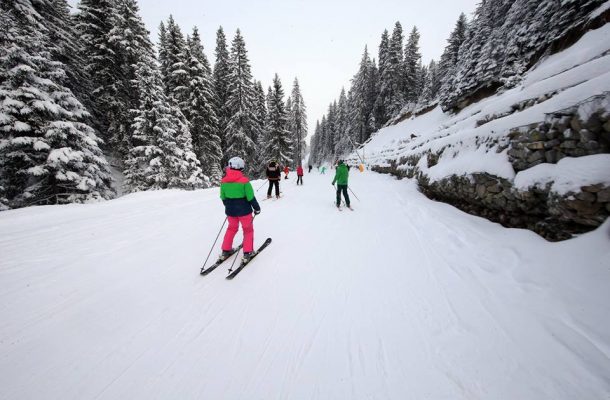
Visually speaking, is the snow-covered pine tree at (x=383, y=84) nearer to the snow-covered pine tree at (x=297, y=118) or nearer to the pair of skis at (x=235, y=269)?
the snow-covered pine tree at (x=297, y=118)

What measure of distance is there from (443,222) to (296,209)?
16.2 ft

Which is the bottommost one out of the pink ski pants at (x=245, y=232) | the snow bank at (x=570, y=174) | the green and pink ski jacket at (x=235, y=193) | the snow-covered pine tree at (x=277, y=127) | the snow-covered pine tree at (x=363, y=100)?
the pink ski pants at (x=245, y=232)

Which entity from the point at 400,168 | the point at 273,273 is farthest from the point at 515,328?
the point at 400,168

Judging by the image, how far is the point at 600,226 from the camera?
11.2ft

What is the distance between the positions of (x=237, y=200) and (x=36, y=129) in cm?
1315

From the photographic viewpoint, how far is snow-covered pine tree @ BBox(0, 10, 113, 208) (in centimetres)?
949

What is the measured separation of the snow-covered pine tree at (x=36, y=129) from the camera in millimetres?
9492

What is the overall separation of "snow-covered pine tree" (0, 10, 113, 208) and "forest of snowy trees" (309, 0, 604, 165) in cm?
2436

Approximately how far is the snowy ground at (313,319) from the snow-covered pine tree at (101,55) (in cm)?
1749

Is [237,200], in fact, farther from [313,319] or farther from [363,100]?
[363,100]

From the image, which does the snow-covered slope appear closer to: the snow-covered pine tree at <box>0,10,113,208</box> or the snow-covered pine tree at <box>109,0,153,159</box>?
the snow-covered pine tree at <box>0,10,113,208</box>

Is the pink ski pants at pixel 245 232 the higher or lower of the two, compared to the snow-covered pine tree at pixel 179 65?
lower

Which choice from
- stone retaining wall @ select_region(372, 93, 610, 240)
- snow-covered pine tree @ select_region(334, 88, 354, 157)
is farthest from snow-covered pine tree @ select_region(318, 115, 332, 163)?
stone retaining wall @ select_region(372, 93, 610, 240)

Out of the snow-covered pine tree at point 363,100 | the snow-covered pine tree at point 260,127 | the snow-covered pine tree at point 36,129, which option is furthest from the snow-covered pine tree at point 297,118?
the snow-covered pine tree at point 36,129
